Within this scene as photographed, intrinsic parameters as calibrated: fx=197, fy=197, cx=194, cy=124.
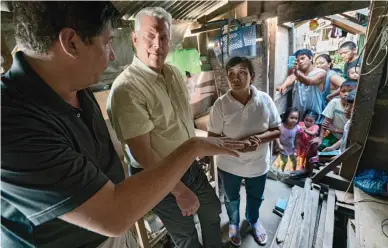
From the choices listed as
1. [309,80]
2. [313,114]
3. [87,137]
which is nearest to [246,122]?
[87,137]

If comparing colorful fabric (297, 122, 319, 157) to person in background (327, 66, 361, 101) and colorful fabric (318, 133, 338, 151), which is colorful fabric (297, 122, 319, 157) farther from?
person in background (327, 66, 361, 101)

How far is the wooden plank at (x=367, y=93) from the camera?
2.54 metres

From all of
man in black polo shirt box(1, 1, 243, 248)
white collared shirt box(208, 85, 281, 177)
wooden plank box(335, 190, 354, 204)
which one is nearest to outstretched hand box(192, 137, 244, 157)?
man in black polo shirt box(1, 1, 243, 248)

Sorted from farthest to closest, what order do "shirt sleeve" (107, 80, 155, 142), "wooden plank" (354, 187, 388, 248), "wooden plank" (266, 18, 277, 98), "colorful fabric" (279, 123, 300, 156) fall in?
"colorful fabric" (279, 123, 300, 156), "wooden plank" (266, 18, 277, 98), "wooden plank" (354, 187, 388, 248), "shirt sleeve" (107, 80, 155, 142)

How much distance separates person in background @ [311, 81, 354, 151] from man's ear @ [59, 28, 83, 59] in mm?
4573

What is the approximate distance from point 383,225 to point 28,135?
3736 millimetres

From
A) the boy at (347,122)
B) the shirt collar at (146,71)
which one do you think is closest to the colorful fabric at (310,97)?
the boy at (347,122)

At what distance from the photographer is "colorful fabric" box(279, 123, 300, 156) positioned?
14.4ft

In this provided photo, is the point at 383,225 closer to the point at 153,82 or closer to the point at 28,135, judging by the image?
the point at 153,82

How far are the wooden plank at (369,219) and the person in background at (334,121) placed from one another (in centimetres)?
145

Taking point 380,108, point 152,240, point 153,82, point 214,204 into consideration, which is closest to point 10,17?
point 153,82

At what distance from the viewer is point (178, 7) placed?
3.37 m

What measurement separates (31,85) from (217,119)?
195cm

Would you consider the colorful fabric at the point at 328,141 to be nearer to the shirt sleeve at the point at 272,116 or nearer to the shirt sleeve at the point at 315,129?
the shirt sleeve at the point at 315,129
